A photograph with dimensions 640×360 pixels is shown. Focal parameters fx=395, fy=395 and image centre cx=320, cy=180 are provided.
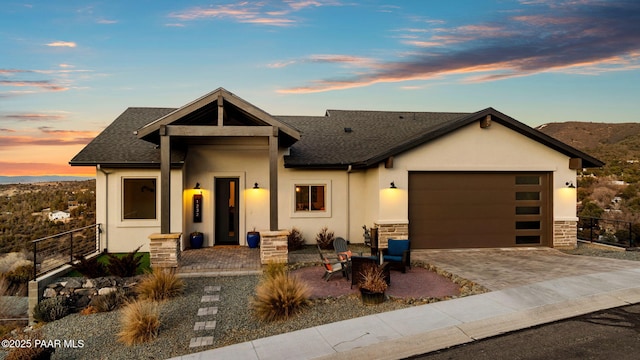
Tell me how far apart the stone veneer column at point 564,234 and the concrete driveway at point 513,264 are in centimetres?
55

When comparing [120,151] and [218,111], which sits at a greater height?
Answer: [218,111]

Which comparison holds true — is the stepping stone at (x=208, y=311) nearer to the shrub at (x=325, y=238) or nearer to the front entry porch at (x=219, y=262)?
the front entry porch at (x=219, y=262)

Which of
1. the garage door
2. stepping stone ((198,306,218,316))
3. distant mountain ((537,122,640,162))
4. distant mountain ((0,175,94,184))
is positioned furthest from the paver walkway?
distant mountain ((537,122,640,162))

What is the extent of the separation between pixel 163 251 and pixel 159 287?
224cm

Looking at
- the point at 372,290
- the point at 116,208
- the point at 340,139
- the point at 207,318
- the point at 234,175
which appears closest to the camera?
the point at 207,318

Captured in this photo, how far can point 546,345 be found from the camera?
579 cm

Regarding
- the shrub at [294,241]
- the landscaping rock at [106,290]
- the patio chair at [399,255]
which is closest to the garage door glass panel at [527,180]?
the patio chair at [399,255]

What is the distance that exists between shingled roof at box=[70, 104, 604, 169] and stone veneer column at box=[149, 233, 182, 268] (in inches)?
143

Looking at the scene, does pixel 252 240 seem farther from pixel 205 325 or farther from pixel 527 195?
pixel 527 195

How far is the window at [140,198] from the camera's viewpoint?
1414cm

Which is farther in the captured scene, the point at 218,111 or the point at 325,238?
the point at 325,238

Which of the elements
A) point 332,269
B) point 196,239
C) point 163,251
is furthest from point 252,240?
point 332,269

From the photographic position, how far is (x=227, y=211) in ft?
49.0

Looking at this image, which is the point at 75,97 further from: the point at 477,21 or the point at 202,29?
the point at 477,21
